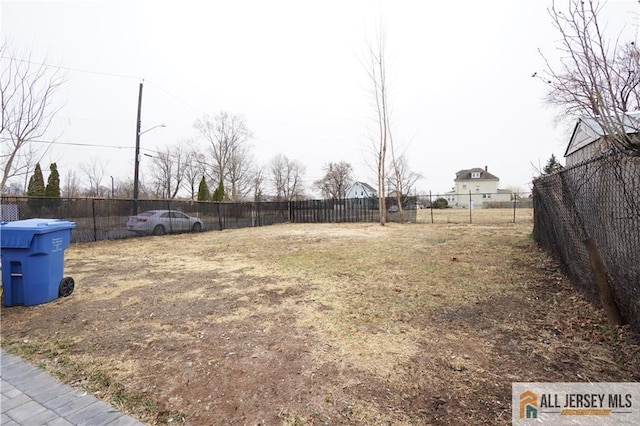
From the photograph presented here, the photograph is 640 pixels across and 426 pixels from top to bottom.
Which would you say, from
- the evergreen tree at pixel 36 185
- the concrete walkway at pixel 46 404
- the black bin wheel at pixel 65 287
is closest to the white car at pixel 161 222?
the black bin wheel at pixel 65 287

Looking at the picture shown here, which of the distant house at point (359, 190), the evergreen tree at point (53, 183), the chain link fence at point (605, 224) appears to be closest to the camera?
the chain link fence at point (605, 224)

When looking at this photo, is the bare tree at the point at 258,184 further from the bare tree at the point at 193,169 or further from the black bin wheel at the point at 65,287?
the black bin wheel at the point at 65,287

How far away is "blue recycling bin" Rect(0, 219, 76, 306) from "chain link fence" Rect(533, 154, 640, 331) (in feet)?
19.5

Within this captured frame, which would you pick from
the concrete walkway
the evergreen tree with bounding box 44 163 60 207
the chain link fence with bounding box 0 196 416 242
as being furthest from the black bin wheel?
the evergreen tree with bounding box 44 163 60 207

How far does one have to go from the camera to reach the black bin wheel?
3801mm

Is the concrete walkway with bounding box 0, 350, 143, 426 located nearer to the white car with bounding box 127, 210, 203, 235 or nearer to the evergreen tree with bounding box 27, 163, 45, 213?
the white car with bounding box 127, 210, 203, 235

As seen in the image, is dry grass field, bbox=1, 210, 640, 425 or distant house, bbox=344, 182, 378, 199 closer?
dry grass field, bbox=1, 210, 640, 425

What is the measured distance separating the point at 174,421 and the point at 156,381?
493 millimetres

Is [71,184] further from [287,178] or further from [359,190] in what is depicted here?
[359,190]

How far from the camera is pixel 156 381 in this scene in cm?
199

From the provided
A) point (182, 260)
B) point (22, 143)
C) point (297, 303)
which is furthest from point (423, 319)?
point (22, 143)

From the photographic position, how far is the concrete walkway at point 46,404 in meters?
1.64

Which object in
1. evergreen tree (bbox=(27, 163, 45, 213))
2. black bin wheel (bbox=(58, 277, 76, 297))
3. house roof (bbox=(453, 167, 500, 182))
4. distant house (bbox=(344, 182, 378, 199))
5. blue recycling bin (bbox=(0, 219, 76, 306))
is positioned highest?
house roof (bbox=(453, 167, 500, 182))

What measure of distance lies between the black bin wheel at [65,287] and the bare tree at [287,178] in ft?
139
